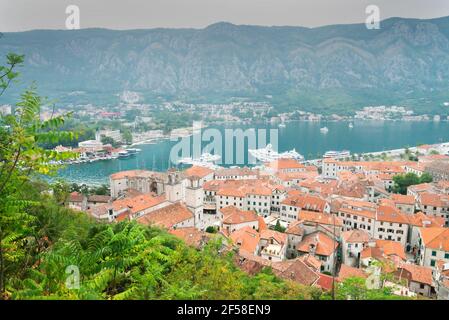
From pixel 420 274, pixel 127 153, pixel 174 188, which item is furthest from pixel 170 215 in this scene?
pixel 127 153

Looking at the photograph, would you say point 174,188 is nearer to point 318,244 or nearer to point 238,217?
point 238,217

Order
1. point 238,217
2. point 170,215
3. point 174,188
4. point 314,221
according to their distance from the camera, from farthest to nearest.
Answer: point 174,188 → point 238,217 → point 170,215 → point 314,221

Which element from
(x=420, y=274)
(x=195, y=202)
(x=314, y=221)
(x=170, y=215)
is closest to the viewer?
(x=420, y=274)

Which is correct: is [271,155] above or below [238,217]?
above

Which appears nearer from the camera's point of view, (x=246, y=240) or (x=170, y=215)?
(x=246, y=240)

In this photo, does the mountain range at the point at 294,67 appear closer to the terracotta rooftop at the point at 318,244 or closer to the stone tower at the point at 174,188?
the stone tower at the point at 174,188

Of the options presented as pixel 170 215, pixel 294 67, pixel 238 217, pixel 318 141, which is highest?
pixel 294 67

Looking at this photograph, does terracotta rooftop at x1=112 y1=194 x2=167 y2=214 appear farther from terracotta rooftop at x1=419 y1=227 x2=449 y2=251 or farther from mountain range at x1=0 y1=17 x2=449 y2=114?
mountain range at x1=0 y1=17 x2=449 y2=114
